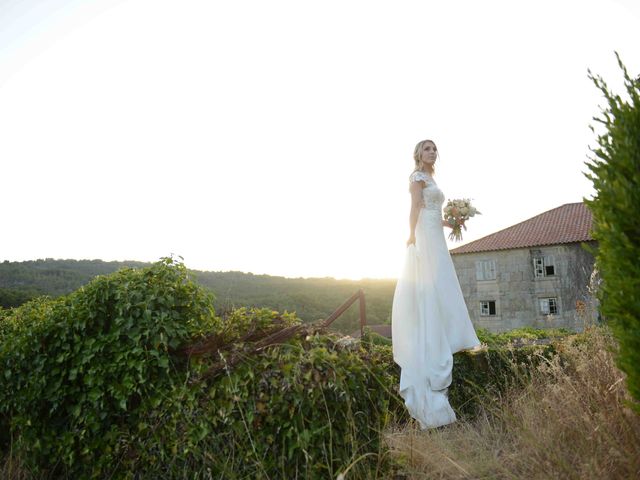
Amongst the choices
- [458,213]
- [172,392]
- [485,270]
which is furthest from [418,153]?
[485,270]

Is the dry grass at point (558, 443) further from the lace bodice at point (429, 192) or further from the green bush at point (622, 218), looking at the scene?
the lace bodice at point (429, 192)

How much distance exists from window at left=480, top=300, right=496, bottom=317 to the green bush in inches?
1111

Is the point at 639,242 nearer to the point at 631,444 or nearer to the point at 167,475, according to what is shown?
the point at 631,444

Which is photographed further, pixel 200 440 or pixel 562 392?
pixel 562 392

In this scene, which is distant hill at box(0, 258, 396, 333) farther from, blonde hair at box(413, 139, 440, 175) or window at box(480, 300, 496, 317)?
blonde hair at box(413, 139, 440, 175)

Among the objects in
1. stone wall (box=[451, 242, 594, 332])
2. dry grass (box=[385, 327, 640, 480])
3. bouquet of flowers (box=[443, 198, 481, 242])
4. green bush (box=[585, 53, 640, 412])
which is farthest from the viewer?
stone wall (box=[451, 242, 594, 332])

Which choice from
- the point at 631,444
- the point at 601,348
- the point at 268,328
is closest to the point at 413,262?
the point at 601,348

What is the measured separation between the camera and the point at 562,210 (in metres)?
30.8

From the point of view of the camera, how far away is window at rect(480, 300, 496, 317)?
2931cm

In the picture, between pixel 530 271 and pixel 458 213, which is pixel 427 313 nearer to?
pixel 458 213

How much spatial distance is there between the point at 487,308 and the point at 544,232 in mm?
5601

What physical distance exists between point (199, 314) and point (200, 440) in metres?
0.96

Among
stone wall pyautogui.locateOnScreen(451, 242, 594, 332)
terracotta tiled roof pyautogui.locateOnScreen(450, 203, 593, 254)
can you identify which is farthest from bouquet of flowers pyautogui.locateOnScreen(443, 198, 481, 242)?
terracotta tiled roof pyautogui.locateOnScreen(450, 203, 593, 254)

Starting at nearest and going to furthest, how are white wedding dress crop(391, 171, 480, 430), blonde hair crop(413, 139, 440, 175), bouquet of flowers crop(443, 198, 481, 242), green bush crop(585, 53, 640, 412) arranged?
green bush crop(585, 53, 640, 412) → white wedding dress crop(391, 171, 480, 430) → blonde hair crop(413, 139, 440, 175) → bouquet of flowers crop(443, 198, 481, 242)
